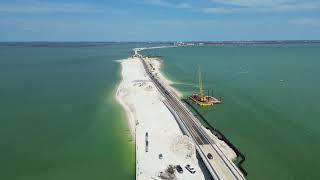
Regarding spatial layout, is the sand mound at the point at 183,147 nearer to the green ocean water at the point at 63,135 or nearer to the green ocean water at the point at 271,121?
the green ocean water at the point at 63,135

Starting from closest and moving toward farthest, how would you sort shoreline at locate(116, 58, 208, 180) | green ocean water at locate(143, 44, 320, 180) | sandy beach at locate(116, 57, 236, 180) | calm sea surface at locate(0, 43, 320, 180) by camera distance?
sandy beach at locate(116, 57, 236, 180) → shoreline at locate(116, 58, 208, 180) → calm sea surface at locate(0, 43, 320, 180) → green ocean water at locate(143, 44, 320, 180)

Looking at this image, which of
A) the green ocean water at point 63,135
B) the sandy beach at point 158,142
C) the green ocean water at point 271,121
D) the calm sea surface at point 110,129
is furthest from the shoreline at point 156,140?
the green ocean water at point 271,121

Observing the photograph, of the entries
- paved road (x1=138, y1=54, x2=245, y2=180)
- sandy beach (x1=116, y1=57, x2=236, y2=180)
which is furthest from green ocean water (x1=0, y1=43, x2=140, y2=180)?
paved road (x1=138, y1=54, x2=245, y2=180)

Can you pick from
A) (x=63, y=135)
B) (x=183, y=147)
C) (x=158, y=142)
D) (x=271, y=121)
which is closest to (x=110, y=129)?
(x=63, y=135)

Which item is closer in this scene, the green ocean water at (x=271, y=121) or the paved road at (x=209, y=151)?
the paved road at (x=209, y=151)

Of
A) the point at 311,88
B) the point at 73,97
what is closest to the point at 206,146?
the point at 73,97

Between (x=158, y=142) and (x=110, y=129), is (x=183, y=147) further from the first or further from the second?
(x=110, y=129)

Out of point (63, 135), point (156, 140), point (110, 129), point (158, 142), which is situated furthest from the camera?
point (110, 129)

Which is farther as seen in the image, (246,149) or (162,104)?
(162,104)

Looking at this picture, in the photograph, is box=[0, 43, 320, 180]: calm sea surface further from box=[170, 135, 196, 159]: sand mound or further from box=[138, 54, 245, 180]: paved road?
box=[170, 135, 196, 159]: sand mound

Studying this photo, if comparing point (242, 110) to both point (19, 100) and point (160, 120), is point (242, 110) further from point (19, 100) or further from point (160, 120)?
point (19, 100)

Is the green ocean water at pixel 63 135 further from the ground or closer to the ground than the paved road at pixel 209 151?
closer to the ground
